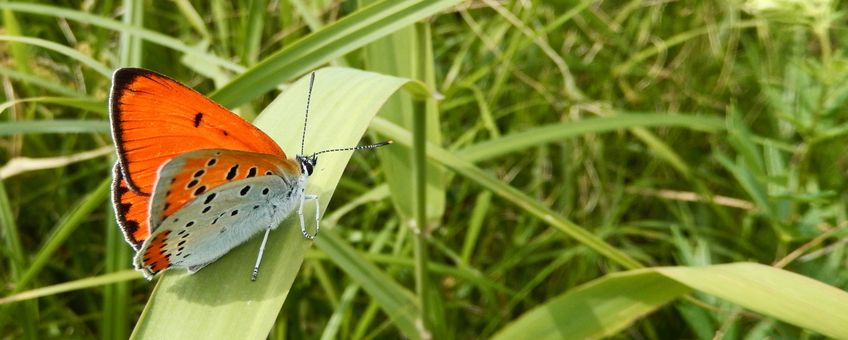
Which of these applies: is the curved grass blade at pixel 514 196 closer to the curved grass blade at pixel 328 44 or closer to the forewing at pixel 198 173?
the curved grass blade at pixel 328 44

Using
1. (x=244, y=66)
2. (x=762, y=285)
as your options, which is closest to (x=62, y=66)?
(x=244, y=66)

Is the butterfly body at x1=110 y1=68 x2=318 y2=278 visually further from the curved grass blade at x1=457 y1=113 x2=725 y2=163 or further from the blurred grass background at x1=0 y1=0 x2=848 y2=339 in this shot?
the curved grass blade at x1=457 y1=113 x2=725 y2=163

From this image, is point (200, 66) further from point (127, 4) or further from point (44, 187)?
point (44, 187)

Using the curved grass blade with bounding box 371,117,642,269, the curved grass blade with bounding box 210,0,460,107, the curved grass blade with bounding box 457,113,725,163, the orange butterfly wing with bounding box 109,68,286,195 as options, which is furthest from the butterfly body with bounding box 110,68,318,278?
the curved grass blade with bounding box 457,113,725,163

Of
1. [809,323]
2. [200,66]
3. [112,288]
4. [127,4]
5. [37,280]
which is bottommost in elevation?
[37,280]

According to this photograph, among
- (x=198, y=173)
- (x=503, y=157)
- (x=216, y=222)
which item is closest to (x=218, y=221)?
(x=216, y=222)

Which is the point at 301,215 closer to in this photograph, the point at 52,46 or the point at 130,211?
the point at 130,211

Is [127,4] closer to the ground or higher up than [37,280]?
higher up
